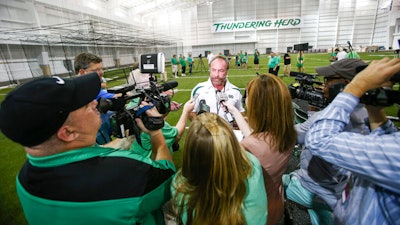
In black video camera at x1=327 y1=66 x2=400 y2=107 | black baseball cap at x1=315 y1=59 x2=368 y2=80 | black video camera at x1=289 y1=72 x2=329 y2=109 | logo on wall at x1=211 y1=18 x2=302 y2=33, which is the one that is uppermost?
logo on wall at x1=211 y1=18 x2=302 y2=33

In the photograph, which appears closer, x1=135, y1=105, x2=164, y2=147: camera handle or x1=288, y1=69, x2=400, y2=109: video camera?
x1=288, y1=69, x2=400, y2=109: video camera

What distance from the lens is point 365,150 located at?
0.79m

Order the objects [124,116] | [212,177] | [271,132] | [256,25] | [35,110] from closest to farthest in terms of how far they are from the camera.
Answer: [35,110]
[212,177]
[124,116]
[271,132]
[256,25]

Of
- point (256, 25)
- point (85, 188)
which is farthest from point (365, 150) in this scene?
point (256, 25)

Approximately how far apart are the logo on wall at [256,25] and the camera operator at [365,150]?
38700 mm

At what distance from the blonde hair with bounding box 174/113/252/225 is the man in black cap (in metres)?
0.19

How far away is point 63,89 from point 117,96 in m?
0.47

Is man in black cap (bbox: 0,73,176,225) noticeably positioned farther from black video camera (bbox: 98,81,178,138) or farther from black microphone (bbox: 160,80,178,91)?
black microphone (bbox: 160,80,178,91)

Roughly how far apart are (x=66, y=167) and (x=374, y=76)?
134 centimetres

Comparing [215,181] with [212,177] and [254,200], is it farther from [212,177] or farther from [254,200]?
[254,200]

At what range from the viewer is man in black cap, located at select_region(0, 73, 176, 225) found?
0.79 meters

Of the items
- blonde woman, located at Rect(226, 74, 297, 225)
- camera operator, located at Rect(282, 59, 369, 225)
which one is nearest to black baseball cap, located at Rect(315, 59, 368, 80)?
camera operator, located at Rect(282, 59, 369, 225)

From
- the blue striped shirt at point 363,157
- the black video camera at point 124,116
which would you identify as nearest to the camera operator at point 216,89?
the black video camera at point 124,116

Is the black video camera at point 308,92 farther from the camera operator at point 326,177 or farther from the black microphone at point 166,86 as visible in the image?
the black microphone at point 166,86
